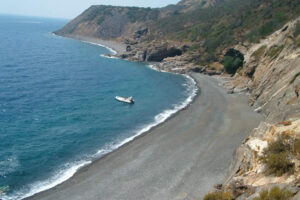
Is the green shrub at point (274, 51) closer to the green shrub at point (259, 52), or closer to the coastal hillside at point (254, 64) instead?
the coastal hillside at point (254, 64)

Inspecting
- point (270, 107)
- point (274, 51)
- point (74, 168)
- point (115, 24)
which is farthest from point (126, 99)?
point (115, 24)

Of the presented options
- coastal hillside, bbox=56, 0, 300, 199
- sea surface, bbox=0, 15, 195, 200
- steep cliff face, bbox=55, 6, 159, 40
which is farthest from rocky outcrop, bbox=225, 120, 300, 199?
steep cliff face, bbox=55, 6, 159, 40

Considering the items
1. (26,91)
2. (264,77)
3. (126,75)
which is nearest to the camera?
(264,77)

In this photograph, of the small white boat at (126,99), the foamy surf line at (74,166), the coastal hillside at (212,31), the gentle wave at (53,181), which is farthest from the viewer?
the coastal hillside at (212,31)

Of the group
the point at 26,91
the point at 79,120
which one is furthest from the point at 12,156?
the point at 26,91

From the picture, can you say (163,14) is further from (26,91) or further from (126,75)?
(26,91)

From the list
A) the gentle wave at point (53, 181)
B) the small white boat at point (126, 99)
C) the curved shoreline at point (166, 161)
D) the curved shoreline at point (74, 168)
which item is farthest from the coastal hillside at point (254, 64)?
the small white boat at point (126, 99)
